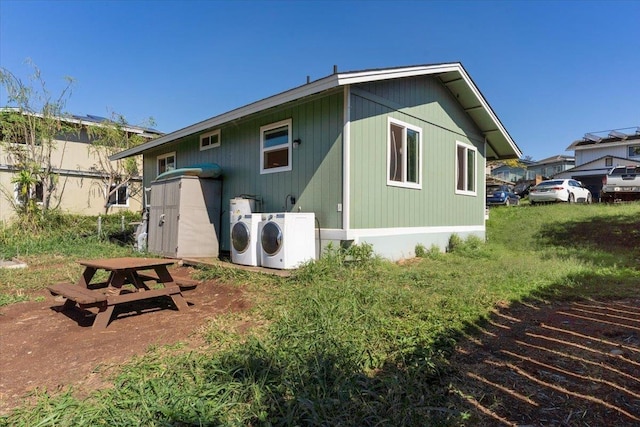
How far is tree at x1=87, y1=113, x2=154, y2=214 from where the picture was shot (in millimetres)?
14625

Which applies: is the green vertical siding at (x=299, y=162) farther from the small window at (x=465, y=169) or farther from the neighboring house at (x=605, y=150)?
the neighboring house at (x=605, y=150)

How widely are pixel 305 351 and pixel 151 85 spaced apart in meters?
13.3

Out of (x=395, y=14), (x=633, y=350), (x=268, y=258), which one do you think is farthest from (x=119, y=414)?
(x=395, y=14)

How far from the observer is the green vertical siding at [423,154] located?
619 centimetres

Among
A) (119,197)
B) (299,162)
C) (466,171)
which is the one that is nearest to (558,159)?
(466,171)

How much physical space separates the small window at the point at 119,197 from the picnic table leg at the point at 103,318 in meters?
13.4

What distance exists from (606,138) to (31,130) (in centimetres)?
3909

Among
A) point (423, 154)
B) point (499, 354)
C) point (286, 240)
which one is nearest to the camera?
point (499, 354)

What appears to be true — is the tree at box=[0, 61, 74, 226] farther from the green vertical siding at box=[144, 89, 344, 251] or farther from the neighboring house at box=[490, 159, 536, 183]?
the neighboring house at box=[490, 159, 536, 183]

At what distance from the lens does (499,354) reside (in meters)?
2.67


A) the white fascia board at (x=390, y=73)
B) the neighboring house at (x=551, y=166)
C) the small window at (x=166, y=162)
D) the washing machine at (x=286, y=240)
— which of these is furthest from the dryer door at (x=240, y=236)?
the neighboring house at (x=551, y=166)

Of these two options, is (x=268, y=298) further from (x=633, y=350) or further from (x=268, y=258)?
(x=633, y=350)

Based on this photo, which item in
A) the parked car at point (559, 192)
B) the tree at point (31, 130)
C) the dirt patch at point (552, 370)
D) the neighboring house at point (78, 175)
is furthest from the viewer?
the parked car at point (559, 192)

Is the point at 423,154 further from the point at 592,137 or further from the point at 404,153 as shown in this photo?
the point at 592,137
